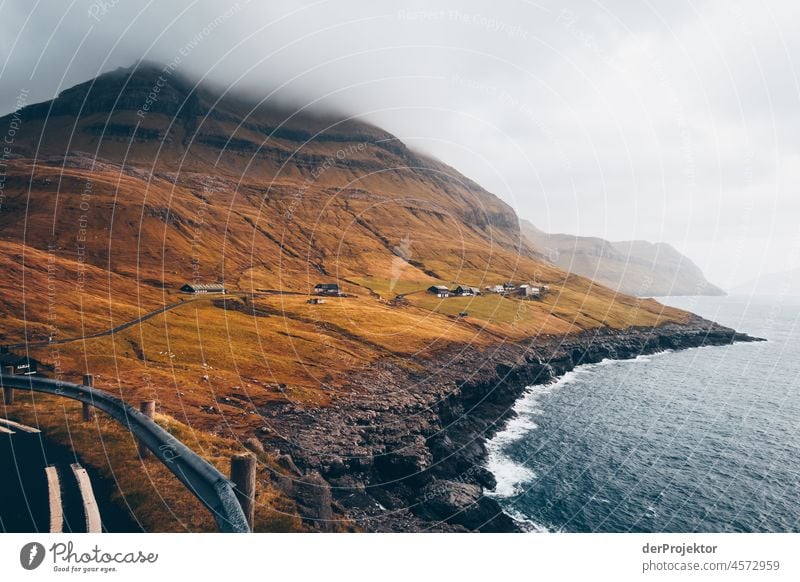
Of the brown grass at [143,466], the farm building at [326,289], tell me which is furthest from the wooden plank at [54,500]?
the farm building at [326,289]

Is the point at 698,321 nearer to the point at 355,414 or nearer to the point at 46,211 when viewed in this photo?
the point at 355,414

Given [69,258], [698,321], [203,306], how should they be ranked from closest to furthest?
[203,306] → [69,258] → [698,321]

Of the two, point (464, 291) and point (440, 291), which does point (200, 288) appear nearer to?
point (440, 291)

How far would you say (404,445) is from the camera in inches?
2077

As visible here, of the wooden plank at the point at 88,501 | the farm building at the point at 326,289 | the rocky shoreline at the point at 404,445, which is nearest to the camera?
the wooden plank at the point at 88,501

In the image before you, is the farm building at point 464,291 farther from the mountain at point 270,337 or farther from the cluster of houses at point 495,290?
the mountain at point 270,337

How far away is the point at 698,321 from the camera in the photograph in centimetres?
19450

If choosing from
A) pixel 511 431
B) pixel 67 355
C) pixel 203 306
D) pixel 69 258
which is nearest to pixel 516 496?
pixel 511 431

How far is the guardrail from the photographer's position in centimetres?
1627

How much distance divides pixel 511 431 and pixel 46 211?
524ft

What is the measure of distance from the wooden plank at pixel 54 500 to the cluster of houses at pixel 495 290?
456 feet

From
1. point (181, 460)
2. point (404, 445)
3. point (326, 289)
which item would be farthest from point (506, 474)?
point (326, 289)

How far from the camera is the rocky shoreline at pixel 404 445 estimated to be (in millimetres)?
38875

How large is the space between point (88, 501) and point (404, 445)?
3676cm
